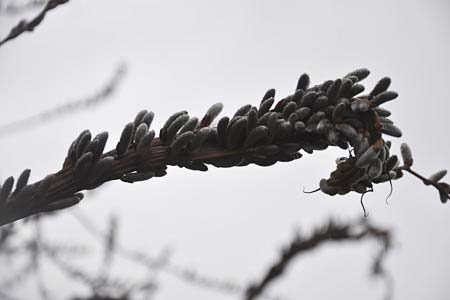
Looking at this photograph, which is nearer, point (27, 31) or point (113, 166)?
point (113, 166)

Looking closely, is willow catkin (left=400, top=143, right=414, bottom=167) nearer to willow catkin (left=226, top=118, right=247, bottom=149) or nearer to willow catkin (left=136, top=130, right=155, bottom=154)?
willow catkin (left=226, top=118, right=247, bottom=149)

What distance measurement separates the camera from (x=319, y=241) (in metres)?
1.13

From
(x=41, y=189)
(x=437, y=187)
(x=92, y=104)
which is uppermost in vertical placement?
(x=92, y=104)

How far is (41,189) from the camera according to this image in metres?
0.70

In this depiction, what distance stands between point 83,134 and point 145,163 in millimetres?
84

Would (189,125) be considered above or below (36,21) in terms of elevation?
below

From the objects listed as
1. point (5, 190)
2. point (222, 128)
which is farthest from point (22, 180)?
point (222, 128)

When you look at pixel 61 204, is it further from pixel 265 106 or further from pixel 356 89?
pixel 356 89

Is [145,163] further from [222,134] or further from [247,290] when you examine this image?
[247,290]

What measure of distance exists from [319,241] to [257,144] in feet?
1.49

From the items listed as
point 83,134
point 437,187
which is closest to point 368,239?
point 437,187

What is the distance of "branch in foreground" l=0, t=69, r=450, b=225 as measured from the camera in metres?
0.71

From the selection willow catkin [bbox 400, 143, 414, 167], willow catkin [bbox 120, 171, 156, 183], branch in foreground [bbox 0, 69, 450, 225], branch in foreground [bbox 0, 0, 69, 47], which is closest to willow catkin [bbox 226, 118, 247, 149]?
branch in foreground [bbox 0, 69, 450, 225]

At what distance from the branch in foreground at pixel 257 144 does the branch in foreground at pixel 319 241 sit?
34cm
